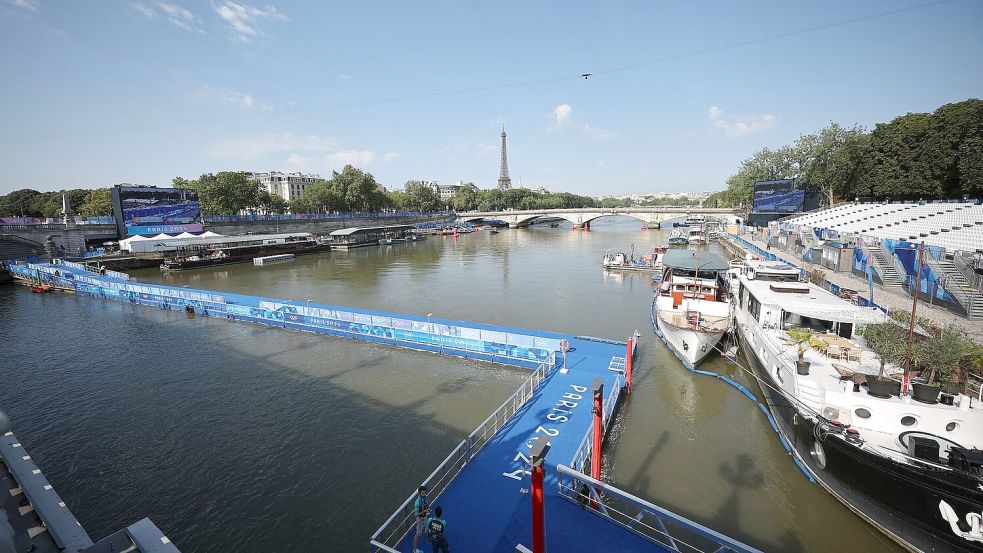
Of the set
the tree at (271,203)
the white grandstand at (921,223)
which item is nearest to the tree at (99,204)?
the tree at (271,203)

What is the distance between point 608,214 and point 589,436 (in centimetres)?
9935

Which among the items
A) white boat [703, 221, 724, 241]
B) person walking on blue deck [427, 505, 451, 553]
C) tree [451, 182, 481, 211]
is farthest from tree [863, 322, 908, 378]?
tree [451, 182, 481, 211]

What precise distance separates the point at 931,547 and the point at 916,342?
7082mm

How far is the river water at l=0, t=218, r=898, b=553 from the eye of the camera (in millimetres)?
11227

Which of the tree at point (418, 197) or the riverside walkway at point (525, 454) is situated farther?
the tree at point (418, 197)

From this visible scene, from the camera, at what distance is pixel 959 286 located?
23359 mm

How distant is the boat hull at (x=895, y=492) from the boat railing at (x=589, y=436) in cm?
524

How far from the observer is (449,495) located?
10344mm

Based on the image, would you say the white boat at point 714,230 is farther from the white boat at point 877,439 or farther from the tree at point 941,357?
the tree at point 941,357

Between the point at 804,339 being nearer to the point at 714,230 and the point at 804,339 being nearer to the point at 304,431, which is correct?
the point at 304,431

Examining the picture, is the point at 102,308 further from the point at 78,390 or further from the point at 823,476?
the point at 823,476

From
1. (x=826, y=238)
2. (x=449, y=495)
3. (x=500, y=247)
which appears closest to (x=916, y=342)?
(x=449, y=495)

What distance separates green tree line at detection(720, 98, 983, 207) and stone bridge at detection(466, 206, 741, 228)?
24826 millimetres

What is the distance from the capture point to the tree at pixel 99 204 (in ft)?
259
